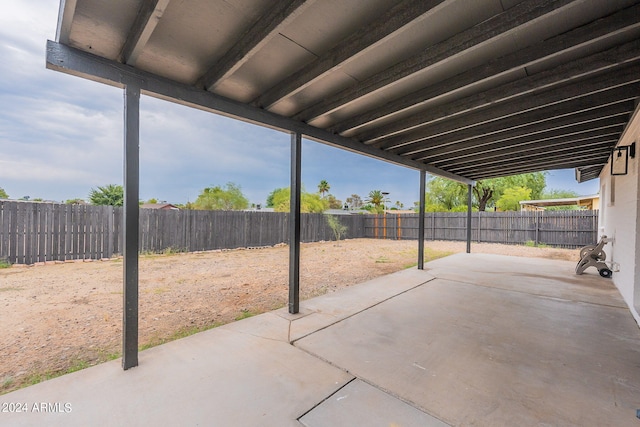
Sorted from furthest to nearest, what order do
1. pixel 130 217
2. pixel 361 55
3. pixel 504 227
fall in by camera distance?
pixel 504 227 → pixel 130 217 → pixel 361 55

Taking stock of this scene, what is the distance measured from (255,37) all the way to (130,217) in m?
1.63

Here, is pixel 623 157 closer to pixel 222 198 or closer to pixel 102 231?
pixel 102 231

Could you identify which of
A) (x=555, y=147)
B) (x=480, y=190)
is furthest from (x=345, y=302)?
(x=480, y=190)

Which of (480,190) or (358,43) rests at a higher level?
(480,190)

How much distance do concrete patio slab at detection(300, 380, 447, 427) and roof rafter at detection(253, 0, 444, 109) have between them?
235 centimetres

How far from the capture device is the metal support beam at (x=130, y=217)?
2.04m

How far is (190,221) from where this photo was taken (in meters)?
8.94

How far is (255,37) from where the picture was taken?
1.78 meters

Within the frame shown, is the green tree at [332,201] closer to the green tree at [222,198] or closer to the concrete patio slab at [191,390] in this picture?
the green tree at [222,198]

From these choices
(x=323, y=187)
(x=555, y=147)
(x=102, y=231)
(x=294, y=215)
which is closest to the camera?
(x=294, y=215)

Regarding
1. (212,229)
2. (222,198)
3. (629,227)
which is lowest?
(212,229)

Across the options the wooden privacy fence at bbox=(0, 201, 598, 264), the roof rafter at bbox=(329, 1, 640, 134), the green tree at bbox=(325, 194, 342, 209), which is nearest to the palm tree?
the green tree at bbox=(325, 194, 342, 209)

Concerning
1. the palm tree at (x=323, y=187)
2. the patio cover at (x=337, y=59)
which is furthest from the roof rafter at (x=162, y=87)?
the palm tree at (x=323, y=187)

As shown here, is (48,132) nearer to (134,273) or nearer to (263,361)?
(134,273)
